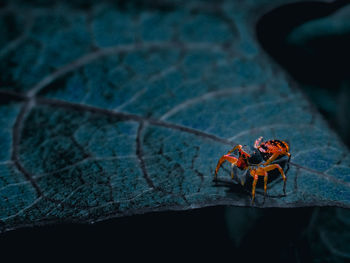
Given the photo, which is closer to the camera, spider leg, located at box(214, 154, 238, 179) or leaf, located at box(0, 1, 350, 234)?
leaf, located at box(0, 1, 350, 234)

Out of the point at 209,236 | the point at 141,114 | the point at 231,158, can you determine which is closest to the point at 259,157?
the point at 231,158

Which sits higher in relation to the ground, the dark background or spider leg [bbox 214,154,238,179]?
spider leg [bbox 214,154,238,179]

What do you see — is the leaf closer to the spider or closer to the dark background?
the spider

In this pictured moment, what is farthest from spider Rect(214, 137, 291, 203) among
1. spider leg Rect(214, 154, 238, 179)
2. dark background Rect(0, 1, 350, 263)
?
dark background Rect(0, 1, 350, 263)

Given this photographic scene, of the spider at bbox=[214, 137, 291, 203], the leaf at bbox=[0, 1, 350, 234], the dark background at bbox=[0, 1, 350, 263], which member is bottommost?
the dark background at bbox=[0, 1, 350, 263]

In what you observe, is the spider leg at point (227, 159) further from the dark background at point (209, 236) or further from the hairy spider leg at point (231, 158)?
the dark background at point (209, 236)

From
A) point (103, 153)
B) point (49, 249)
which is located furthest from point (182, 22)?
point (49, 249)

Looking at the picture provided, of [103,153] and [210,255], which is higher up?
[103,153]

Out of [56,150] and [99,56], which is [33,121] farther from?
[99,56]
